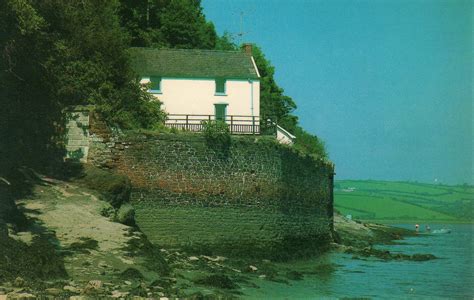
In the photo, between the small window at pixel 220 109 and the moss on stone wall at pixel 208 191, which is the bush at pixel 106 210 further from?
the small window at pixel 220 109

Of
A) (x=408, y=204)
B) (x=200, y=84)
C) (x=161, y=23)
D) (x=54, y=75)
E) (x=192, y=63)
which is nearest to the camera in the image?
(x=54, y=75)

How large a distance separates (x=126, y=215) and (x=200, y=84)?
67.8 feet

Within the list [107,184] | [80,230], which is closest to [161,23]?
[107,184]

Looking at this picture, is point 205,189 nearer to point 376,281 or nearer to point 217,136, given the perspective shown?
point 217,136

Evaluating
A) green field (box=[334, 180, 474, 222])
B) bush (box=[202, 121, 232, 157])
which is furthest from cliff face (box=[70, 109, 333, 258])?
green field (box=[334, 180, 474, 222])

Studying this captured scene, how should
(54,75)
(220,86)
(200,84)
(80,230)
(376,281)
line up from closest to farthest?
1. (80,230)
2. (376,281)
3. (54,75)
4. (200,84)
5. (220,86)

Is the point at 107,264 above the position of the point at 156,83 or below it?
below

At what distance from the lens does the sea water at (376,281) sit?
25250 mm

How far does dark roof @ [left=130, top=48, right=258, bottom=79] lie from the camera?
157 feet

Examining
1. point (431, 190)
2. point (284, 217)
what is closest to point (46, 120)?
point (284, 217)

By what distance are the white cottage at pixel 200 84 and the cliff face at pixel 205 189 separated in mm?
13242

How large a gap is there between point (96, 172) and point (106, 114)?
143 inches

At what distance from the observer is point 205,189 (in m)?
33.0

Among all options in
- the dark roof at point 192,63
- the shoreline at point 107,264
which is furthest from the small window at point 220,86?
the shoreline at point 107,264
